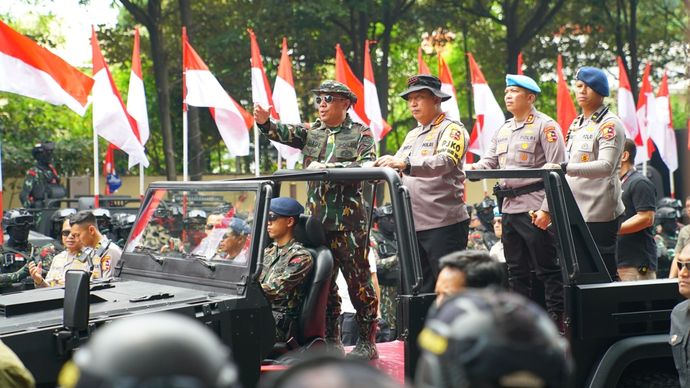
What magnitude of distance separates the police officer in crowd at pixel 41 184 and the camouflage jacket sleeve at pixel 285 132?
999 cm

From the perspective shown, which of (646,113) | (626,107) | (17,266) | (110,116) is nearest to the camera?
(17,266)

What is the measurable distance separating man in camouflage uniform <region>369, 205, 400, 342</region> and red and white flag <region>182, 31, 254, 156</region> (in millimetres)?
2710

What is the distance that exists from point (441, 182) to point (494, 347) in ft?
13.0

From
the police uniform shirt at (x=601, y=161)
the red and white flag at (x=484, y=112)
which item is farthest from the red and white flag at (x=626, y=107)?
the police uniform shirt at (x=601, y=161)

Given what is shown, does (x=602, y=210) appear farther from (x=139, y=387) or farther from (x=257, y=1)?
(x=257, y=1)

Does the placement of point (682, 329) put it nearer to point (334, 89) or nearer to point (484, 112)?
point (334, 89)

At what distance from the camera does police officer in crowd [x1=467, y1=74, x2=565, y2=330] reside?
5.59 metres

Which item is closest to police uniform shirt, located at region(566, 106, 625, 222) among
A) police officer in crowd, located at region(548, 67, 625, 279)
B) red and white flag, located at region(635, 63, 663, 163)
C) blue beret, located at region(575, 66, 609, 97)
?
police officer in crowd, located at region(548, 67, 625, 279)

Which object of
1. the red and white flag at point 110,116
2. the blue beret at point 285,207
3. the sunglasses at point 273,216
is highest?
the red and white flag at point 110,116

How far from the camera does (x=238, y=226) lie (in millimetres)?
5355

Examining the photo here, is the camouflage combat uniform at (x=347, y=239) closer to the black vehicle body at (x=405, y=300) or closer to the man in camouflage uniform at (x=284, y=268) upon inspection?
the man in camouflage uniform at (x=284, y=268)

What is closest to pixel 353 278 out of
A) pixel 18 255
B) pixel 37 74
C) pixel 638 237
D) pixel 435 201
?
pixel 435 201

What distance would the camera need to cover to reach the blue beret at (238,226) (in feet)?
17.4

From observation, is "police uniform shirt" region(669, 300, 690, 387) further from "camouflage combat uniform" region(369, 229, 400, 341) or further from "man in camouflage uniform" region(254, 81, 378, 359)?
"camouflage combat uniform" region(369, 229, 400, 341)
